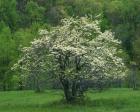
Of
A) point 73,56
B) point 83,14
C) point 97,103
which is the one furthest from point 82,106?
point 83,14

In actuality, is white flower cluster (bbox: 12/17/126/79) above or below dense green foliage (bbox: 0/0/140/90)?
below

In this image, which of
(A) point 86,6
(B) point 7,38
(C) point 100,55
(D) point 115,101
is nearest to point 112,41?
(C) point 100,55

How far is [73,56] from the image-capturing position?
4031 cm

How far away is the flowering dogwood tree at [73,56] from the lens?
131 ft

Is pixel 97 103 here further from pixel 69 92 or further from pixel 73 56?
pixel 73 56

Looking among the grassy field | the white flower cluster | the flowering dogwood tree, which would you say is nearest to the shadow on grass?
the grassy field

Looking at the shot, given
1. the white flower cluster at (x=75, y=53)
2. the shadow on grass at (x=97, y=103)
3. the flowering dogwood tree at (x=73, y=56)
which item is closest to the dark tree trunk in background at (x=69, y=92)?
the flowering dogwood tree at (x=73, y=56)

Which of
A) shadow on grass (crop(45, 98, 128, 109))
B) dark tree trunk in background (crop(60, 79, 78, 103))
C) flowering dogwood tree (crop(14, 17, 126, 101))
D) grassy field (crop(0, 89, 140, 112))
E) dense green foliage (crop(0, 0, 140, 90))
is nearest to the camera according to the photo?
grassy field (crop(0, 89, 140, 112))

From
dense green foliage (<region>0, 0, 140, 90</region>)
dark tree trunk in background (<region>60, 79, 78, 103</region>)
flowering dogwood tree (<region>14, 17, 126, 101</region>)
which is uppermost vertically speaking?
dense green foliage (<region>0, 0, 140, 90</region>)

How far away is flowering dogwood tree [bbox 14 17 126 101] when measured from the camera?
40062 mm

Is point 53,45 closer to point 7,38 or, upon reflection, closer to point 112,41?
point 112,41

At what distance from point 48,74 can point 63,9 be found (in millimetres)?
91757

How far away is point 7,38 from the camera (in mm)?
81000

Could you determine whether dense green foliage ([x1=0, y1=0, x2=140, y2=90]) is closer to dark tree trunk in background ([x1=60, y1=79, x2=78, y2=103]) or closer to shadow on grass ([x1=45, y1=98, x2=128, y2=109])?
dark tree trunk in background ([x1=60, y1=79, x2=78, y2=103])
